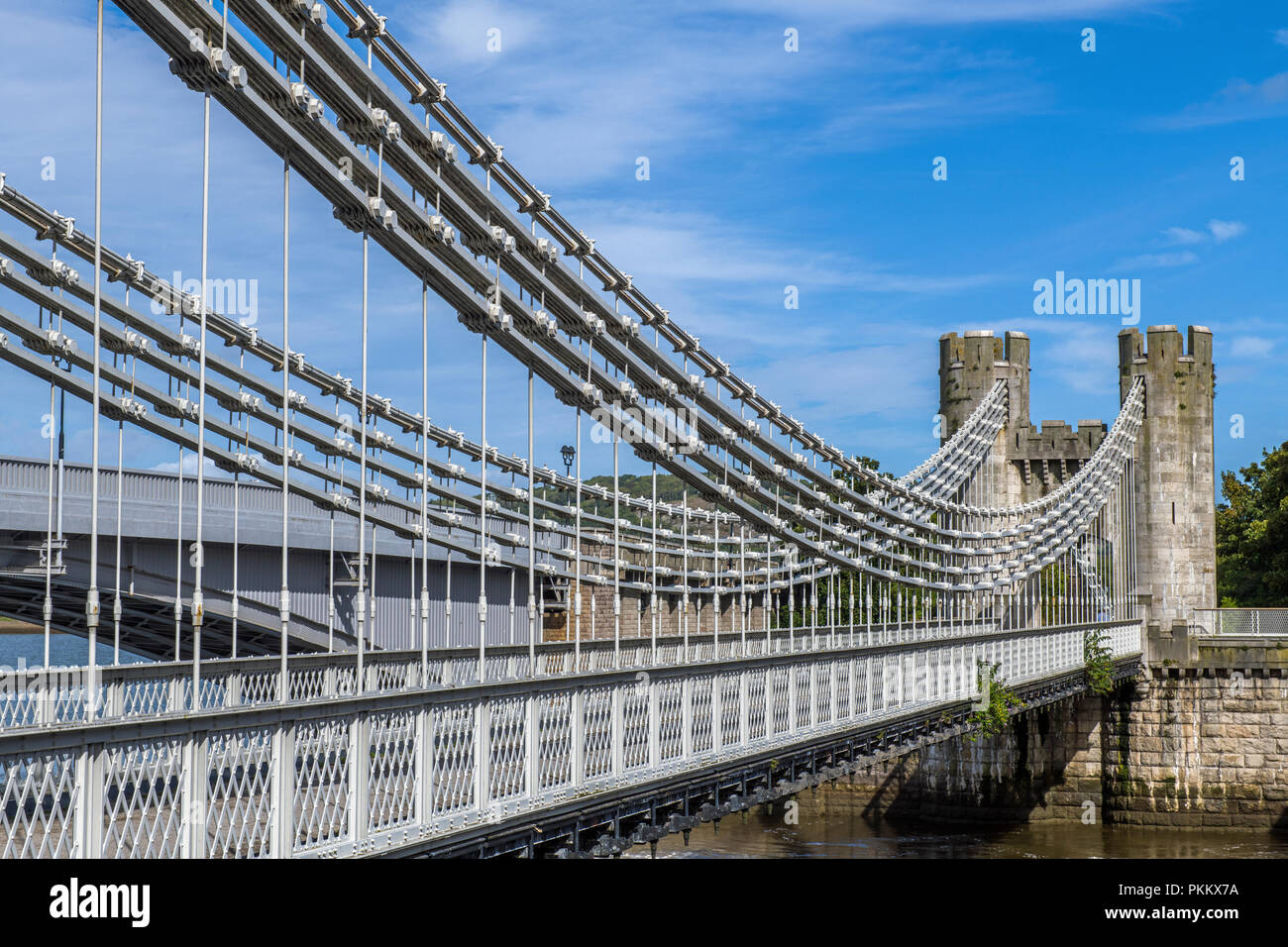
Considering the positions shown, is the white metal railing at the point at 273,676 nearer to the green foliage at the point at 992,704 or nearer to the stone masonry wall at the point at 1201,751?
the green foliage at the point at 992,704

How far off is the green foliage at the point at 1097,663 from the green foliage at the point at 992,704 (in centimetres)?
713

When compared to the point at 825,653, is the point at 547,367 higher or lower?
higher

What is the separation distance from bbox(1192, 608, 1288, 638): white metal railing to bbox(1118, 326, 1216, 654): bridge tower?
152 cm

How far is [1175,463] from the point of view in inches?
1371

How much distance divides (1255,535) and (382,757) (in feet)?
135

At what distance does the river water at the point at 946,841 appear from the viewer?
2833cm

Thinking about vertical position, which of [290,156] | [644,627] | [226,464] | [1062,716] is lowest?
[1062,716]

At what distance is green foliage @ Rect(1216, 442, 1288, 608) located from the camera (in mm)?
40594

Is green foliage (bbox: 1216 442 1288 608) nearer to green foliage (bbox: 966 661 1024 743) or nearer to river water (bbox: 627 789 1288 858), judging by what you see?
river water (bbox: 627 789 1288 858)

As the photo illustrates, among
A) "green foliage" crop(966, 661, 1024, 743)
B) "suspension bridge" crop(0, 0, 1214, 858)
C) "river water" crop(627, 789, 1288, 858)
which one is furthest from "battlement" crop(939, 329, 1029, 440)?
"green foliage" crop(966, 661, 1024, 743)
